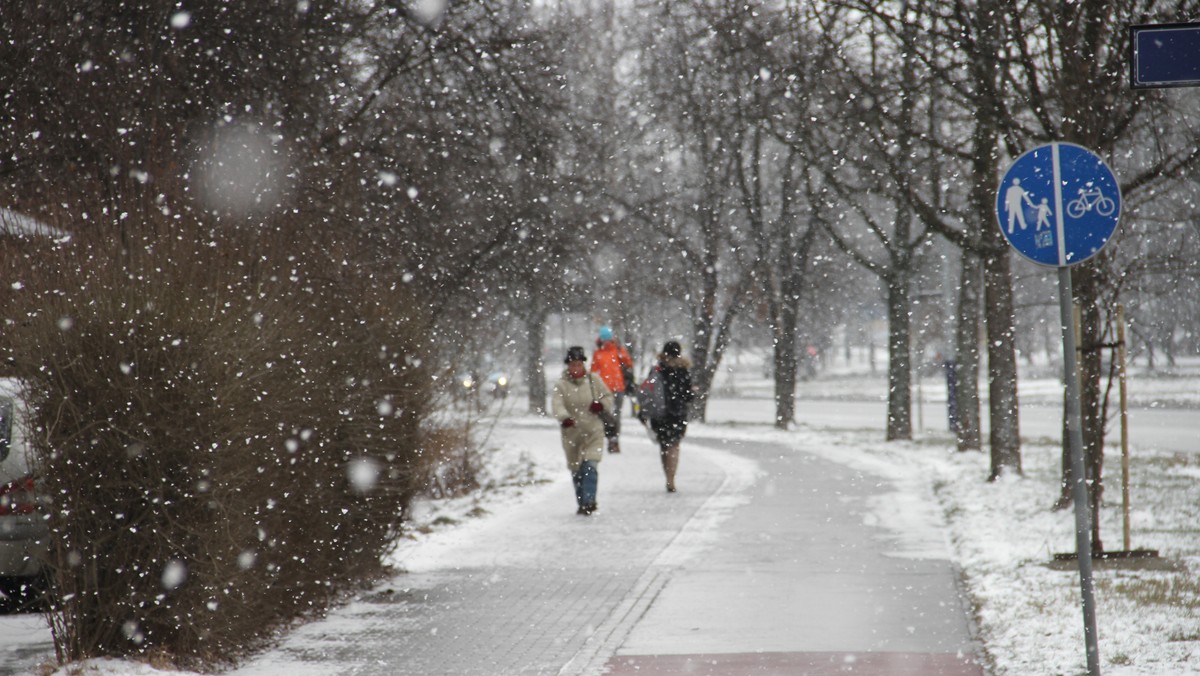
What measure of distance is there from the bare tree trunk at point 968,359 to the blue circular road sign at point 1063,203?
15.3 meters

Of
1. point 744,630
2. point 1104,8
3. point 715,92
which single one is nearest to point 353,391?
point 744,630

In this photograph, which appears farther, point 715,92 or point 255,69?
point 715,92

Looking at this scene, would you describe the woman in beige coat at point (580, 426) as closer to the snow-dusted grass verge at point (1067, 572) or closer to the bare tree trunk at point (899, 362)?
the snow-dusted grass verge at point (1067, 572)

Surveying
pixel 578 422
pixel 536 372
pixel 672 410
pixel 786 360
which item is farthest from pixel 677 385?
pixel 536 372

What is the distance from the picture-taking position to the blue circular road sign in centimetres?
707

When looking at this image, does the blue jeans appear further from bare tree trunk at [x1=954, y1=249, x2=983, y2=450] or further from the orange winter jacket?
bare tree trunk at [x1=954, y1=249, x2=983, y2=450]

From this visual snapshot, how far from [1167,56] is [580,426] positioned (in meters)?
8.79

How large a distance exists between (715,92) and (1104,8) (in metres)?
19.6

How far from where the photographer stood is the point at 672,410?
661 inches

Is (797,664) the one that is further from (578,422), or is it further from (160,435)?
(578,422)

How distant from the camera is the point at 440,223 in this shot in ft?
54.5

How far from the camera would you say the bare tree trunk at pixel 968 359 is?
22250mm

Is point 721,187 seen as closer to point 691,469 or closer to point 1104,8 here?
point 691,469

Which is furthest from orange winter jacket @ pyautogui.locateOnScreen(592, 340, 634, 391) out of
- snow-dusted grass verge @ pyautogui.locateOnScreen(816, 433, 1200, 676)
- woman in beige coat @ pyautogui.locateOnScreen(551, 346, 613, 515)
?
woman in beige coat @ pyautogui.locateOnScreen(551, 346, 613, 515)
